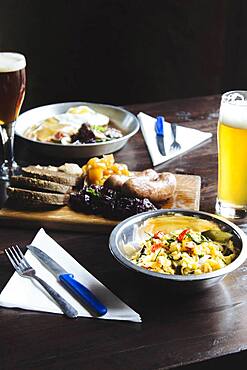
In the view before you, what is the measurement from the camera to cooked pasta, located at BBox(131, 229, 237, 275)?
1186mm

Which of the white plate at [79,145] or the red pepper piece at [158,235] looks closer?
the red pepper piece at [158,235]

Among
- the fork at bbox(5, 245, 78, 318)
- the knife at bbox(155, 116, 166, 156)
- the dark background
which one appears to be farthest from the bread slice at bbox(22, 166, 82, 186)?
the dark background

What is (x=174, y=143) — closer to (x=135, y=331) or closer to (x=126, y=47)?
(x=135, y=331)

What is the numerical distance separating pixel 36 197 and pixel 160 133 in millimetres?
626

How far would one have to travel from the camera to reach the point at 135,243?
1320mm

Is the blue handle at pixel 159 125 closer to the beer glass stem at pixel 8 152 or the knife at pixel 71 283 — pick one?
the beer glass stem at pixel 8 152

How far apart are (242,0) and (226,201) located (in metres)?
2.40

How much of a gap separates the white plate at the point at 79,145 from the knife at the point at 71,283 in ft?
1.74

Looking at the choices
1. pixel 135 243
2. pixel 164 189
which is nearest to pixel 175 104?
pixel 164 189

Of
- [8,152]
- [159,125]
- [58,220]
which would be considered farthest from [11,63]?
[159,125]

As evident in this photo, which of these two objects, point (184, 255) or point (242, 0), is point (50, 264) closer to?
point (184, 255)

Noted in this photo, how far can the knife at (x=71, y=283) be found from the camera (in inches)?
45.9

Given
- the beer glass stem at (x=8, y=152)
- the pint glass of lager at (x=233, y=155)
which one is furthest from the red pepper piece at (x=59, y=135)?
the pint glass of lager at (x=233, y=155)

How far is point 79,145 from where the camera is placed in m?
1.83
